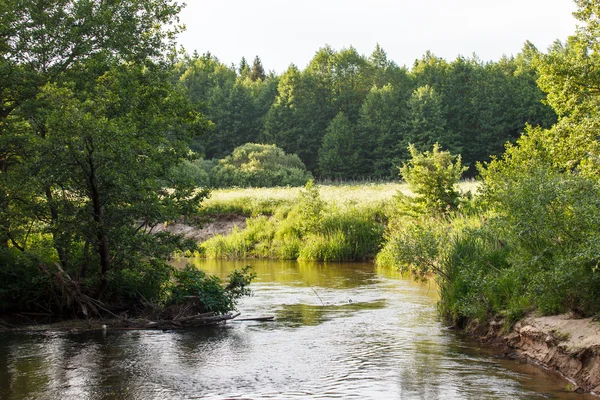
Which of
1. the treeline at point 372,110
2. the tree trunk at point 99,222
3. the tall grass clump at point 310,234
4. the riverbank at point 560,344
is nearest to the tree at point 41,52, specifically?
the tree trunk at point 99,222

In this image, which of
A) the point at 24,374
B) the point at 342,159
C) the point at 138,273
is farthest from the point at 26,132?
the point at 342,159

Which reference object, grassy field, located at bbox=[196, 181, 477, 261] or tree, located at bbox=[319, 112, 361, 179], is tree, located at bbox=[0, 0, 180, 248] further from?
tree, located at bbox=[319, 112, 361, 179]

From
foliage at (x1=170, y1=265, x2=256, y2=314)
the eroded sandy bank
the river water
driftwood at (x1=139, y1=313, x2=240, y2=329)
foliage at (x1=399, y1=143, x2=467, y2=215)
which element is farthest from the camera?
foliage at (x1=399, y1=143, x2=467, y2=215)

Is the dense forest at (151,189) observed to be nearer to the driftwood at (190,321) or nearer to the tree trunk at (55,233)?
the tree trunk at (55,233)

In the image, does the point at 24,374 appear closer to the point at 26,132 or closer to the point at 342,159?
the point at 26,132

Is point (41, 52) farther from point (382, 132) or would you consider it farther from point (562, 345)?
point (382, 132)

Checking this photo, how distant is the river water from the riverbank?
30cm

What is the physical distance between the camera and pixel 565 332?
11.4 meters

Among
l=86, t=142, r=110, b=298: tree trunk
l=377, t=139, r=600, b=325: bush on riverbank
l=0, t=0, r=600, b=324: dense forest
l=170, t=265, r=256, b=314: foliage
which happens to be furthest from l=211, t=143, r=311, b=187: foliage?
l=86, t=142, r=110, b=298: tree trunk

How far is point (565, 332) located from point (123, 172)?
9.47m

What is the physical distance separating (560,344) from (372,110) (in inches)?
2902

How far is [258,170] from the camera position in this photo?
62906 mm

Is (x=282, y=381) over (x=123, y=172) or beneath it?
beneath

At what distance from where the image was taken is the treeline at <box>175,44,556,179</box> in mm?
78625
